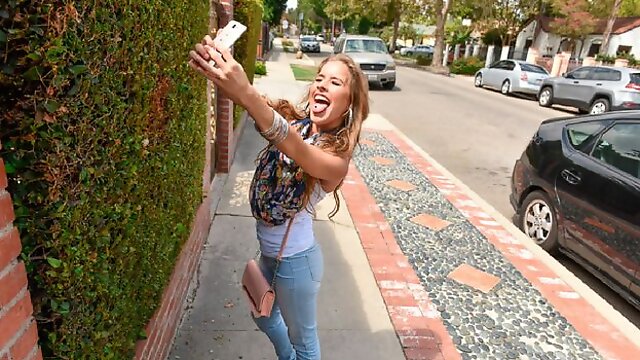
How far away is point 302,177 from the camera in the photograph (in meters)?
1.83

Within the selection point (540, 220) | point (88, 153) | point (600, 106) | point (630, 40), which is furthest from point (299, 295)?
point (630, 40)

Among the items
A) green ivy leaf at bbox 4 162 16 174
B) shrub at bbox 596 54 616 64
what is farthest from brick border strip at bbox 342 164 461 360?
shrub at bbox 596 54 616 64

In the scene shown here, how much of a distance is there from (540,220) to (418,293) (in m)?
1.88

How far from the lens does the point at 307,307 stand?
6.81ft

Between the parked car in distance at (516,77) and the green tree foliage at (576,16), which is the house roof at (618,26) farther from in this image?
the parked car in distance at (516,77)

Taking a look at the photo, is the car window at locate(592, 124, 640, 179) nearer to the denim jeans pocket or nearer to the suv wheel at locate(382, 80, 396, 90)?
the denim jeans pocket

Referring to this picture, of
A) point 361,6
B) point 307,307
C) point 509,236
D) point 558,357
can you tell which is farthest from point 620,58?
point 307,307

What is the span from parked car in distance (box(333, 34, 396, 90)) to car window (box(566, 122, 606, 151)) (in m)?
11.5

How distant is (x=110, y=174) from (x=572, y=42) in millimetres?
36550

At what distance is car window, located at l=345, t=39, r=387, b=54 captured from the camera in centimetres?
1691

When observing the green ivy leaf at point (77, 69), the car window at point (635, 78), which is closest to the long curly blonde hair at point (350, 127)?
the green ivy leaf at point (77, 69)

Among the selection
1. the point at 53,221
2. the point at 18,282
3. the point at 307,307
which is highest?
the point at 53,221

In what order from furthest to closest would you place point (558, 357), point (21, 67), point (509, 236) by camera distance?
point (509, 236)
point (558, 357)
point (21, 67)

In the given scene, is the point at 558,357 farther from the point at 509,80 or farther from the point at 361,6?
the point at 361,6
